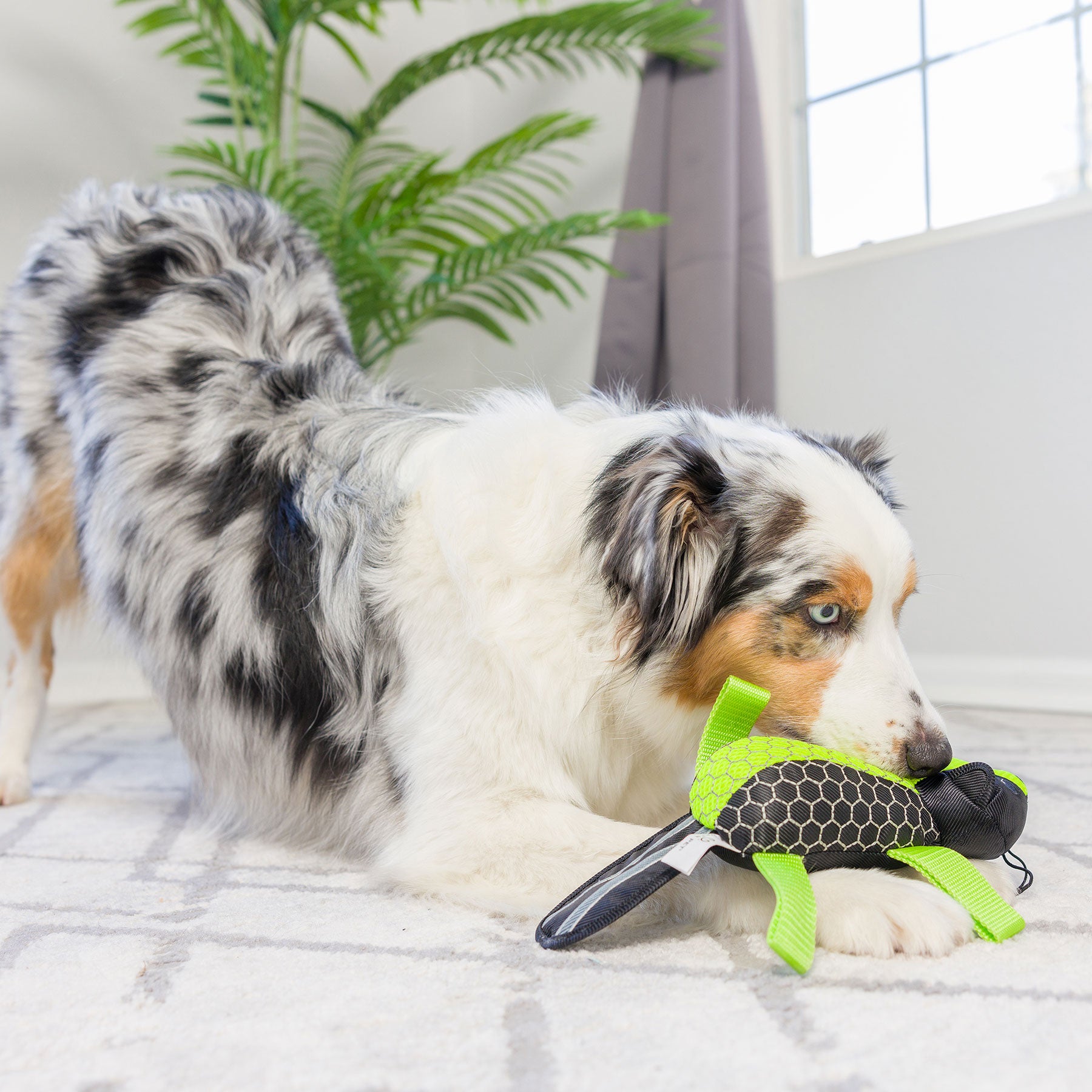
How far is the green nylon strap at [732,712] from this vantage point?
4.20ft

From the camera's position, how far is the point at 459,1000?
0.98 m

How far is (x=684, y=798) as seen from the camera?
5.16ft

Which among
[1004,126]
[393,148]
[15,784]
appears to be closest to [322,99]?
[393,148]

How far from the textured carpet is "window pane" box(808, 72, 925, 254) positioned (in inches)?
112

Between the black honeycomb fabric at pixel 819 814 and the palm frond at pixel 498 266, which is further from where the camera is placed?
the palm frond at pixel 498 266

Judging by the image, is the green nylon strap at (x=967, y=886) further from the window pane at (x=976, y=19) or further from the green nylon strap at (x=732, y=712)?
the window pane at (x=976, y=19)

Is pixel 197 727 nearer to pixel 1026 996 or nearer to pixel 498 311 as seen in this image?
pixel 1026 996

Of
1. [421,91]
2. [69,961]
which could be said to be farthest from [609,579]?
[421,91]

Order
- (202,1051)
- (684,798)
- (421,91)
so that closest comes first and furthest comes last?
(202,1051), (684,798), (421,91)

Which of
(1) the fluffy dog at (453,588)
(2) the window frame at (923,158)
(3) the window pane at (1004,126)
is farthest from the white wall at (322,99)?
(1) the fluffy dog at (453,588)

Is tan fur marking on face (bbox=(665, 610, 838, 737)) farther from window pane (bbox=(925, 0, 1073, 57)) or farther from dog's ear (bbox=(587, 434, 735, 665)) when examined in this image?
window pane (bbox=(925, 0, 1073, 57))

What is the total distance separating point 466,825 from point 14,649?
4.41 ft

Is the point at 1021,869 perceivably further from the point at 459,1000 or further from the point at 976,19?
the point at 976,19

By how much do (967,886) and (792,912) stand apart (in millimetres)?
258
